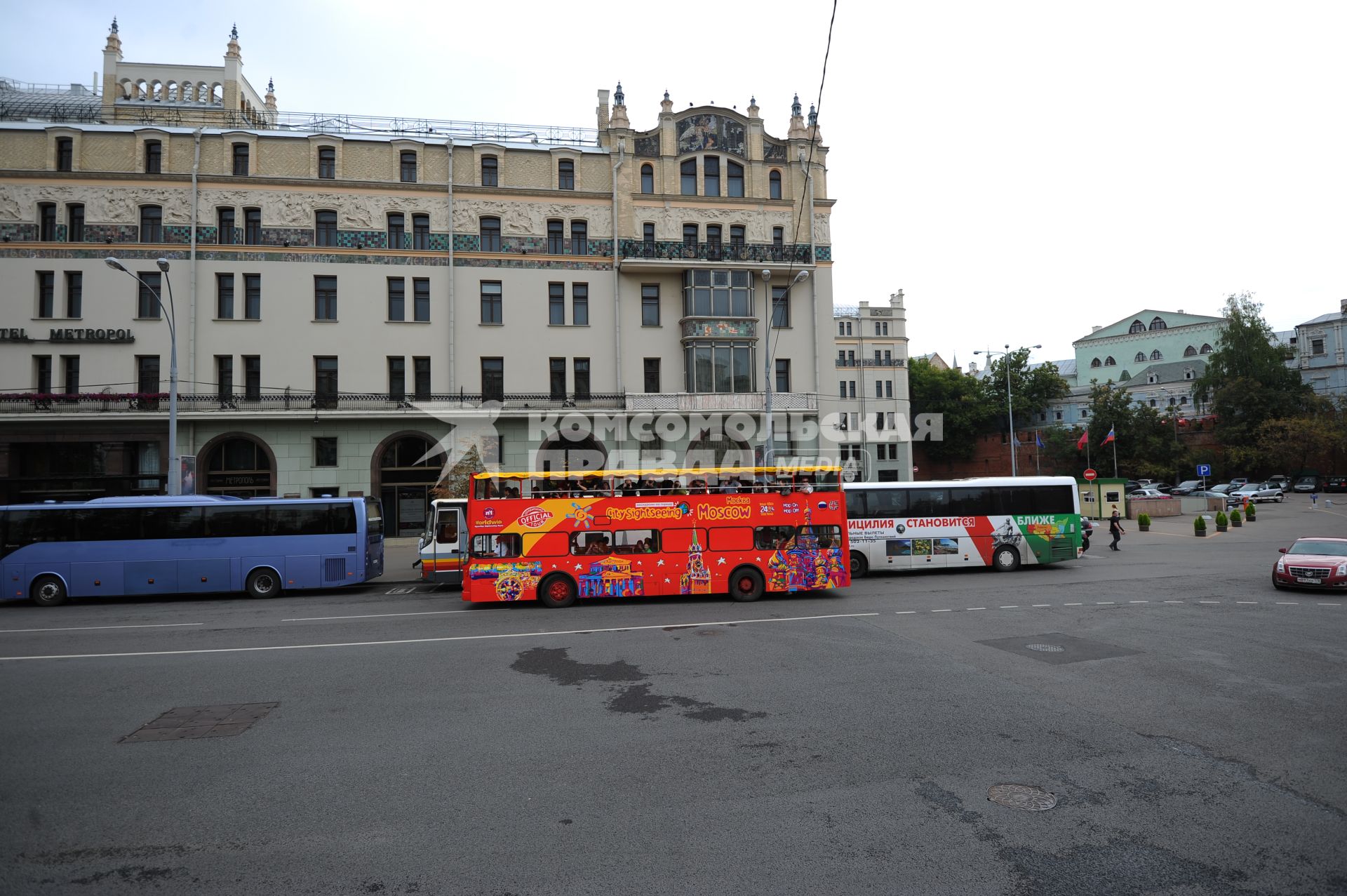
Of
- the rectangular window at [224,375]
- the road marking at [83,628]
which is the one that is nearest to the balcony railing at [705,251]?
the rectangular window at [224,375]

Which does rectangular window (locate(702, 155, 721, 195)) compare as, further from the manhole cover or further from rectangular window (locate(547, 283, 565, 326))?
the manhole cover

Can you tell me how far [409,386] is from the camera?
1369 inches

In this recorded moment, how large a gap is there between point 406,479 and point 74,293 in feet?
55.4

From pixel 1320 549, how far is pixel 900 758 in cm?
1676

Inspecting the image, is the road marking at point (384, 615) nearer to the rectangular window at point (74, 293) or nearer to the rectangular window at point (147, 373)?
the rectangular window at point (147, 373)

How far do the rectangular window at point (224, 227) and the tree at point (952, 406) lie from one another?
66200mm

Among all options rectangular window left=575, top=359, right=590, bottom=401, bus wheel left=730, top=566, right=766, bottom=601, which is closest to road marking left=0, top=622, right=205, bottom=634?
bus wheel left=730, top=566, right=766, bottom=601

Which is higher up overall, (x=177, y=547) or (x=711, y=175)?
(x=711, y=175)

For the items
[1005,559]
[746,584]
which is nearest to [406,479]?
[746,584]

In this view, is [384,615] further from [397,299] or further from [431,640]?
[397,299]

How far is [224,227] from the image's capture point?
34156 millimetres

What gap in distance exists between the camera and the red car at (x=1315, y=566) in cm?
1638

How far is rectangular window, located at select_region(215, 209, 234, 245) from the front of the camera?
33.9m

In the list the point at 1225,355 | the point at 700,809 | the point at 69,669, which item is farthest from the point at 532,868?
the point at 1225,355
